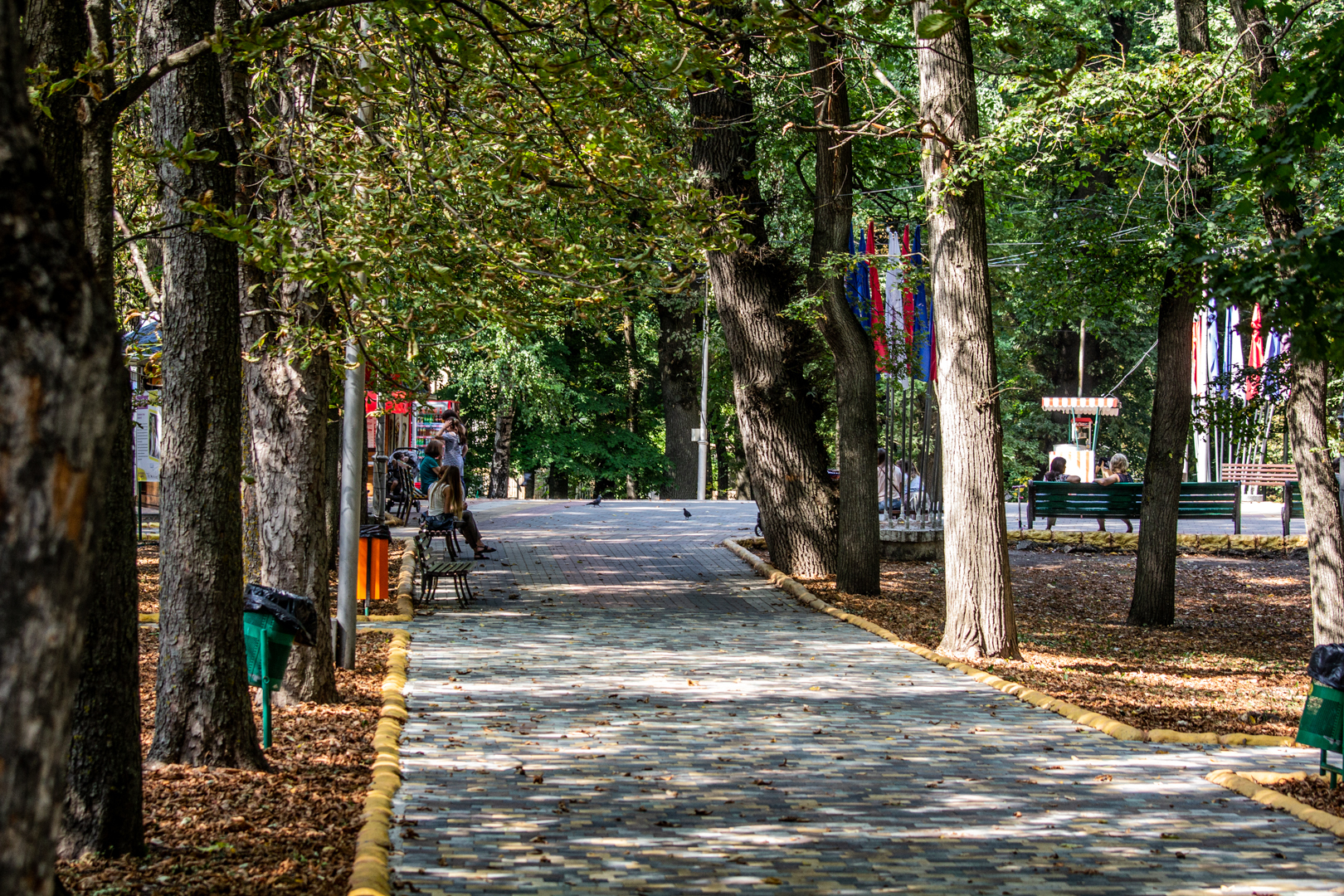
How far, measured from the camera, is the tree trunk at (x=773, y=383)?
1738 cm

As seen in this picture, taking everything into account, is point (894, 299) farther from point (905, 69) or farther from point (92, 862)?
point (92, 862)

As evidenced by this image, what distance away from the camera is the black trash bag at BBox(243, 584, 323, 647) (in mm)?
7094

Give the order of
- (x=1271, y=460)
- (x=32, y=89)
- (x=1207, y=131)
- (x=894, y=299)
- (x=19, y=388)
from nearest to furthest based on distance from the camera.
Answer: (x=19, y=388) < (x=32, y=89) < (x=1207, y=131) < (x=894, y=299) < (x=1271, y=460)

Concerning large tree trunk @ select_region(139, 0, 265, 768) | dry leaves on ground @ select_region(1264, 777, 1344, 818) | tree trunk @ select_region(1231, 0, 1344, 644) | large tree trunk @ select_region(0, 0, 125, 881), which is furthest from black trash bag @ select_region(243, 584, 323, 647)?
tree trunk @ select_region(1231, 0, 1344, 644)

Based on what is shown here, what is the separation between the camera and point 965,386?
38.3 ft

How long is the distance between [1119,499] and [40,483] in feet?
70.7

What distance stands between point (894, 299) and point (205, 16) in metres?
11.9

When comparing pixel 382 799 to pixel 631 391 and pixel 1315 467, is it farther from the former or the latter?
pixel 631 391

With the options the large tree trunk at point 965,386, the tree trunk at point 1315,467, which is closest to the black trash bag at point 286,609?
the large tree trunk at point 965,386

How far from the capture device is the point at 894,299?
17.2 m

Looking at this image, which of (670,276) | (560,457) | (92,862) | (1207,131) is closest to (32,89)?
(92,862)

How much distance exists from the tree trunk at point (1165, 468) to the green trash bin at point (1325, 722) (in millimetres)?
6856

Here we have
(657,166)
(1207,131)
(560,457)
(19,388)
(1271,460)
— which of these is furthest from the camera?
(560,457)

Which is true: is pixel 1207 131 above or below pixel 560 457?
above
